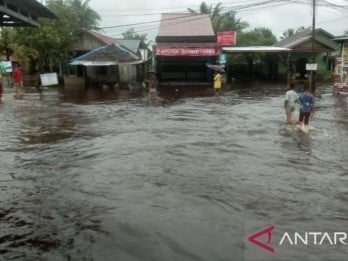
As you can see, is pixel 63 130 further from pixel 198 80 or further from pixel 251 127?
pixel 198 80

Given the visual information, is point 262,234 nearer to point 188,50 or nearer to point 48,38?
point 188,50

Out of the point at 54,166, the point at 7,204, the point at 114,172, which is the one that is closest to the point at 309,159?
the point at 114,172

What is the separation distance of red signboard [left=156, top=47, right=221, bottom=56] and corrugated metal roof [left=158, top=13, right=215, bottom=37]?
2.18 m

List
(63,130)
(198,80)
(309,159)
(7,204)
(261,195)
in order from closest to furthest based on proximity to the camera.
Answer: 1. (7,204)
2. (261,195)
3. (309,159)
4. (63,130)
5. (198,80)

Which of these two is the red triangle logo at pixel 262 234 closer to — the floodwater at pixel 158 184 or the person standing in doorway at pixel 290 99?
the floodwater at pixel 158 184

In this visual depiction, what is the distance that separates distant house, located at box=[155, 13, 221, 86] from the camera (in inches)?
1195

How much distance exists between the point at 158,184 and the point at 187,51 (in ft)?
77.0

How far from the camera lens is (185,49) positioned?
30.1 metres

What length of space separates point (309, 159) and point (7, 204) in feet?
21.7

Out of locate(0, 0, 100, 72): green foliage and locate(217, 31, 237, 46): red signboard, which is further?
locate(217, 31, 237, 46): red signboard

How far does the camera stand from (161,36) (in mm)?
32188

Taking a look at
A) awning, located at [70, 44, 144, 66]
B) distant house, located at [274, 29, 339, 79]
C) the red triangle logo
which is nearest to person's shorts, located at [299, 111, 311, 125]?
the red triangle logo

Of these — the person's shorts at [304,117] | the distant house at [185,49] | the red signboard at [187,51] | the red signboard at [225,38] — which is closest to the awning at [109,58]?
the red signboard at [187,51]

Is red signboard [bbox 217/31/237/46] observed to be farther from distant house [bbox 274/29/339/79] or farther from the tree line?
the tree line
